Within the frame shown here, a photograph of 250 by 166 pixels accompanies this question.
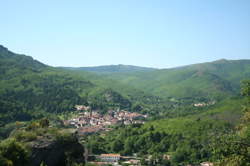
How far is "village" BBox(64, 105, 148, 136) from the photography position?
345 ft

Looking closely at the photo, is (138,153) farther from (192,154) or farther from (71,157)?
(71,157)

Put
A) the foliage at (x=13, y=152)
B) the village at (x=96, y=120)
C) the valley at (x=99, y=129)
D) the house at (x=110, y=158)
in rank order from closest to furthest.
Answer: the foliage at (x=13, y=152) → the valley at (x=99, y=129) → the house at (x=110, y=158) → the village at (x=96, y=120)

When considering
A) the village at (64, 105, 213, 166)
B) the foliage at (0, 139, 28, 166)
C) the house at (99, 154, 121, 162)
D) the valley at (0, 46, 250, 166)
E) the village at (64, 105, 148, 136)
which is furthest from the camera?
the village at (64, 105, 148, 136)

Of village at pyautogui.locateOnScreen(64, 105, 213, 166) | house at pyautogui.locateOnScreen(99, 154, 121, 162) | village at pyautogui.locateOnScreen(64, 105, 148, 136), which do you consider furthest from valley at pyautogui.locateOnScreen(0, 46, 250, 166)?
village at pyautogui.locateOnScreen(64, 105, 148, 136)

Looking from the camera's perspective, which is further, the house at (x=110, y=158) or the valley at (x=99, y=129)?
the house at (x=110, y=158)

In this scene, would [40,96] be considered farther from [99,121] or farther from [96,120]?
[99,121]

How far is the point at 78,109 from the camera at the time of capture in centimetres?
13475

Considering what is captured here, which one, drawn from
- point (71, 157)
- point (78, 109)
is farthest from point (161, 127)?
point (71, 157)

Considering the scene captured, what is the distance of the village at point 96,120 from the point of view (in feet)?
345

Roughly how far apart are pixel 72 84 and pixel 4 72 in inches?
1573

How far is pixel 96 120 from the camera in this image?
123938mm

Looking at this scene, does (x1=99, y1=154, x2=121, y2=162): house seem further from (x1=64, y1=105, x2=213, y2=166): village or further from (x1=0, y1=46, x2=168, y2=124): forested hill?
(x1=0, y1=46, x2=168, y2=124): forested hill

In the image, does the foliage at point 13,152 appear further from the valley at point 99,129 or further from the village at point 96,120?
the village at point 96,120

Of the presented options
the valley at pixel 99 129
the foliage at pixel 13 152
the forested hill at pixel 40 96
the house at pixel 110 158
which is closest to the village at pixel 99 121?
the house at pixel 110 158
